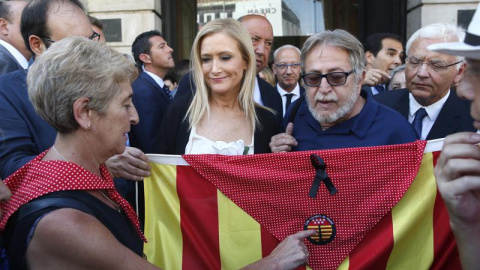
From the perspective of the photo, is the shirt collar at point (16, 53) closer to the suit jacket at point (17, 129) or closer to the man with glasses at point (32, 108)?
the man with glasses at point (32, 108)

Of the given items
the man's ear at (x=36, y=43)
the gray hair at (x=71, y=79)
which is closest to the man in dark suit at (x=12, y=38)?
the man's ear at (x=36, y=43)

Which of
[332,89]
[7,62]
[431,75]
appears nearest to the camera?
[332,89]

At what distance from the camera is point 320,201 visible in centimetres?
265

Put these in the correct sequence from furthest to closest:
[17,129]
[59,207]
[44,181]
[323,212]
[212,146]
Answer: [212,146], [323,212], [17,129], [44,181], [59,207]

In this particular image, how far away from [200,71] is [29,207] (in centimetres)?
183

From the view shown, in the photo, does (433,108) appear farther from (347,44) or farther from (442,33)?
(347,44)

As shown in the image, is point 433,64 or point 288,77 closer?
point 433,64

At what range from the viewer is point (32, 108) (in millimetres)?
2520

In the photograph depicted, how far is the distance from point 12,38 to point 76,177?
2761mm

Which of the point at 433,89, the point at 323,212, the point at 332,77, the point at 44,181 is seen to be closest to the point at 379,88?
the point at 433,89

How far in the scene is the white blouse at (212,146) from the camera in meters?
3.12

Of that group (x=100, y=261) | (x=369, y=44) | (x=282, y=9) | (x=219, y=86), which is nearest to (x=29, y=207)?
(x=100, y=261)

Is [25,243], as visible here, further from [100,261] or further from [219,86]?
[219,86]

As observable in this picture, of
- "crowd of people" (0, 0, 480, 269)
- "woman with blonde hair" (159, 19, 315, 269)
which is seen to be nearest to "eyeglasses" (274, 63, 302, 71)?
"crowd of people" (0, 0, 480, 269)
